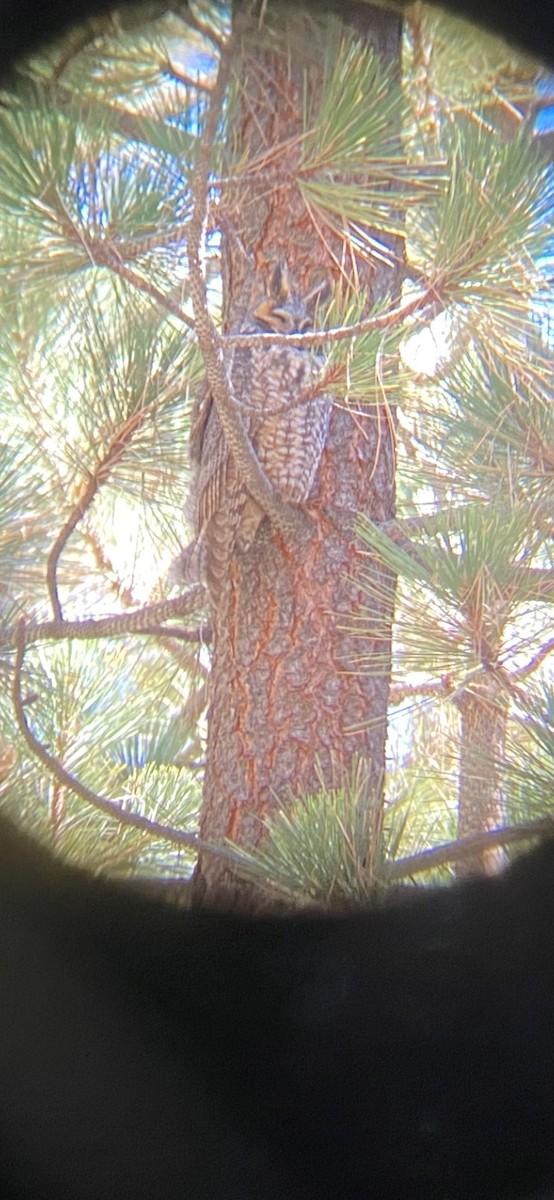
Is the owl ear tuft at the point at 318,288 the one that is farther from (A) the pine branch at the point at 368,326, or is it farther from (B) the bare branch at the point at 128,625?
(B) the bare branch at the point at 128,625

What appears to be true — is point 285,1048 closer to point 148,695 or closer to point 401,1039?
point 401,1039

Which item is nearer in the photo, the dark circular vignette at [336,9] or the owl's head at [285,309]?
the dark circular vignette at [336,9]

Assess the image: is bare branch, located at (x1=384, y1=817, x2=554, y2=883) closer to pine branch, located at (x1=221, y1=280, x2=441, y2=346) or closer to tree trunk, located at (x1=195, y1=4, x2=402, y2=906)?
tree trunk, located at (x1=195, y1=4, x2=402, y2=906)

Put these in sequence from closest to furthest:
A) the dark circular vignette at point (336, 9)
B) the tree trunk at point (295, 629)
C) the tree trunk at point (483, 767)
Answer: the dark circular vignette at point (336, 9), the tree trunk at point (483, 767), the tree trunk at point (295, 629)

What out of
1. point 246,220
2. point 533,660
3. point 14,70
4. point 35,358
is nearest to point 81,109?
point 14,70

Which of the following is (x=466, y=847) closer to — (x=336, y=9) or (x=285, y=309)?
(x=285, y=309)

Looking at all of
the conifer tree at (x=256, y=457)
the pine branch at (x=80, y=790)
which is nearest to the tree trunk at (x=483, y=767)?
the conifer tree at (x=256, y=457)

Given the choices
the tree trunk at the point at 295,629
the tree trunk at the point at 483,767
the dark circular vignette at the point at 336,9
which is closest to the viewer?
the dark circular vignette at the point at 336,9

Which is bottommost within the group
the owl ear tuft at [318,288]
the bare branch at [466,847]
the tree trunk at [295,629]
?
the bare branch at [466,847]
